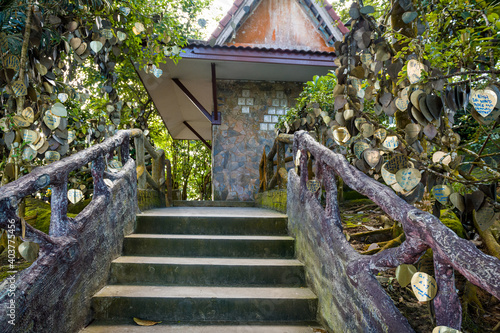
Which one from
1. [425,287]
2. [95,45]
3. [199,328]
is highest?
[95,45]

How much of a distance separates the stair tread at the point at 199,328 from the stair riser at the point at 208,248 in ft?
2.55

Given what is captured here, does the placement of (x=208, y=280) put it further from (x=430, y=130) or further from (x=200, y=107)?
(x=200, y=107)

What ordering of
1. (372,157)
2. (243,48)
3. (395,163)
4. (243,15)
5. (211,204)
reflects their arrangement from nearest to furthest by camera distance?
(395,163) → (372,157) → (243,48) → (211,204) → (243,15)

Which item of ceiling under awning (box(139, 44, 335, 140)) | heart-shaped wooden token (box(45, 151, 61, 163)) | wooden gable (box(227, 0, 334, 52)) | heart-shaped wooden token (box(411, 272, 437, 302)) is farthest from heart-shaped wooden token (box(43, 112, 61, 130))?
wooden gable (box(227, 0, 334, 52))

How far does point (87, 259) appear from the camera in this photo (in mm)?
2199

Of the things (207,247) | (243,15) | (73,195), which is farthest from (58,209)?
(243,15)

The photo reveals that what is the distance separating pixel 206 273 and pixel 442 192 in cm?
187

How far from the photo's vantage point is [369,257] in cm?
170

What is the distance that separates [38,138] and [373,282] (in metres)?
1.90

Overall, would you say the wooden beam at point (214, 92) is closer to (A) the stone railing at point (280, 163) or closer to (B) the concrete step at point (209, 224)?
(A) the stone railing at point (280, 163)

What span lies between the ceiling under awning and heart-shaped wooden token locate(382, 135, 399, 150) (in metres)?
4.90

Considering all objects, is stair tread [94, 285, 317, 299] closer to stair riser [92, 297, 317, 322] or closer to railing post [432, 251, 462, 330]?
stair riser [92, 297, 317, 322]

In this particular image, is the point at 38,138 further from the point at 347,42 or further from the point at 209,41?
the point at 209,41

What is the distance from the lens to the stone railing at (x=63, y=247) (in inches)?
60.8
